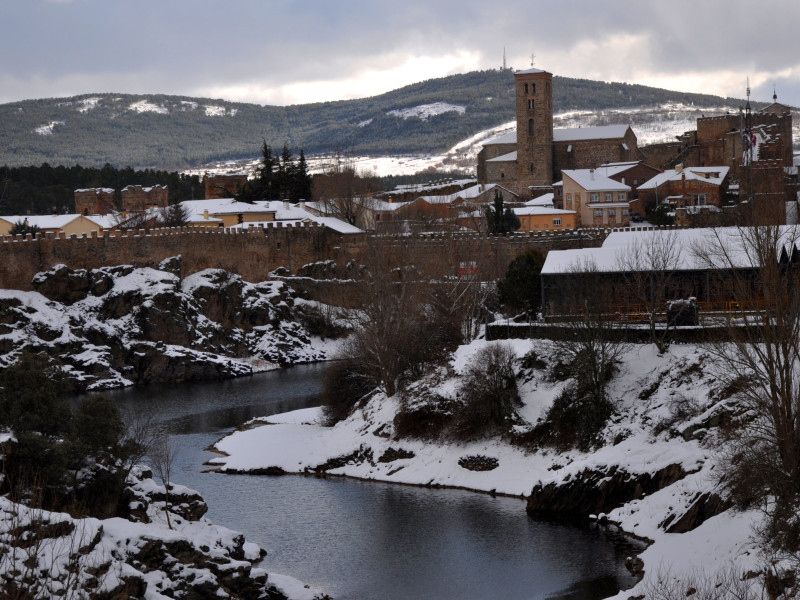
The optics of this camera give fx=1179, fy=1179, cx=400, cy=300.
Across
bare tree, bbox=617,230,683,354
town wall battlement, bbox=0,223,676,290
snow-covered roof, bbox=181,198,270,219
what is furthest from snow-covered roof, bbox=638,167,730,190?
bare tree, bbox=617,230,683,354

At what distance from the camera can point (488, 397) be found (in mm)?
36281

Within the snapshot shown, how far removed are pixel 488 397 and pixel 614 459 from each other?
5943 mm

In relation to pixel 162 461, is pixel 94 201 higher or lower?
higher

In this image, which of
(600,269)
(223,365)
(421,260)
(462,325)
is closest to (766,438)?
(600,269)

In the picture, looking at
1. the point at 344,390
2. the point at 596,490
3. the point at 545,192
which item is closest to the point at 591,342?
the point at 596,490

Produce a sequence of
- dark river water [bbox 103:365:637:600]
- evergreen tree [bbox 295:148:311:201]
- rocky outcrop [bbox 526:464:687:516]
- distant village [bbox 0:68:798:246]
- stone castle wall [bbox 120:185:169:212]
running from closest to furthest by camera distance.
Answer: dark river water [bbox 103:365:637:600] < rocky outcrop [bbox 526:464:687:516] < distant village [bbox 0:68:798:246] < evergreen tree [bbox 295:148:311:201] < stone castle wall [bbox 120:185:169:212]

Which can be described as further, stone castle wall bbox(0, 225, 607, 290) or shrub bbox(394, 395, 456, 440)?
stone castle wall bbox(0, 225, 607, 290)

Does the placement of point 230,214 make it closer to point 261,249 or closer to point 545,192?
point 261,249

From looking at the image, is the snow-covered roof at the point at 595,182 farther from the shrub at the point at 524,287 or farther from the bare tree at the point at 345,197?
the shrub at the point at 524,287

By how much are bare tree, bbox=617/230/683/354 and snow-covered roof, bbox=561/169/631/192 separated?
109ft

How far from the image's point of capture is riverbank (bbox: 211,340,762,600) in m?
25.9

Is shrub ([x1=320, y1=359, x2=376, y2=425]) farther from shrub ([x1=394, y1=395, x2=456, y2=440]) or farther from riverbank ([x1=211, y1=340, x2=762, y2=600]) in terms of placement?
shrub ([x1=394, y1=395, x2=456, y2=440])

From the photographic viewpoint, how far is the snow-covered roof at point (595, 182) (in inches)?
3007

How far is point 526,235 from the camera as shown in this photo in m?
66.9
